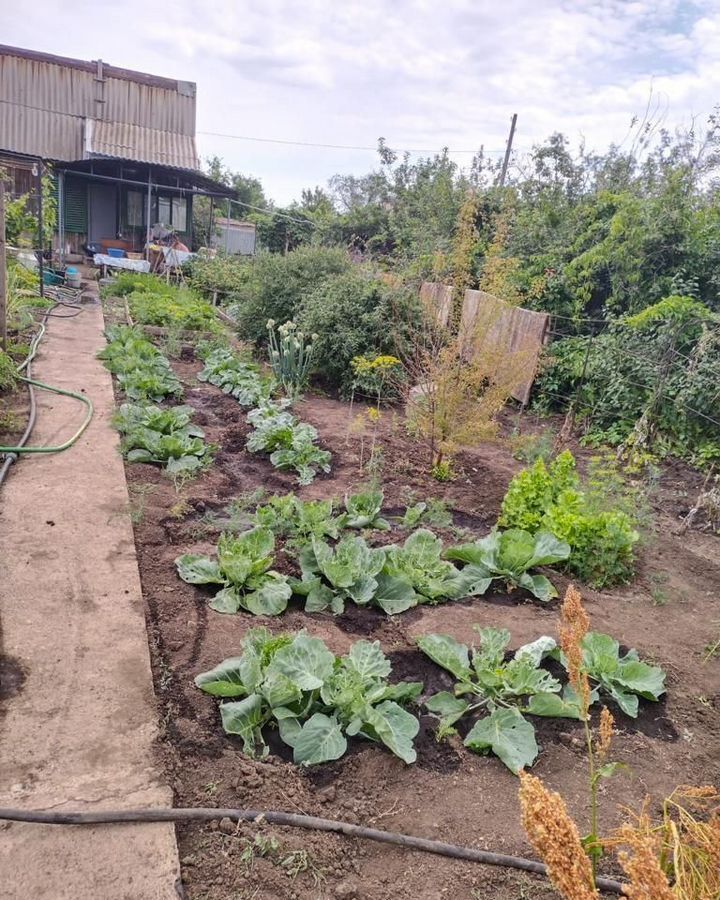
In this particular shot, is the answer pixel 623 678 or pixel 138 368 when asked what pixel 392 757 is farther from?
pixel 138 368

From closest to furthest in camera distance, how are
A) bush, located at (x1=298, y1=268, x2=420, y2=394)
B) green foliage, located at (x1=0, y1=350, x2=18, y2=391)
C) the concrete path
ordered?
the concrete path < green foliage, located at (x1=0, y1=350, x2=18, y2=391) < bush, located at (x1=298, y1=268, x2=420, y2=394)

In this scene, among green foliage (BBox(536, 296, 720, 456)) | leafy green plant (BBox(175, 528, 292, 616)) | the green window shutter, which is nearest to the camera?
leafy green plant (BBox(175, 528, 292, 616))

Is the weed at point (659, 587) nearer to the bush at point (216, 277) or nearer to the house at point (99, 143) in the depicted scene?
the bush at point (216, 277)

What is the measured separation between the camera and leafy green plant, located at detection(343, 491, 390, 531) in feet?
13.3

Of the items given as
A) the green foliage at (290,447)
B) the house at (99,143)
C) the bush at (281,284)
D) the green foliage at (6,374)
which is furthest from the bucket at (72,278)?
the green foliage at (290,447)

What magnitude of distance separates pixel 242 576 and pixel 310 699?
0.94m

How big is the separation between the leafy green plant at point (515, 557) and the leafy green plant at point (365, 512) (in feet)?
1.91

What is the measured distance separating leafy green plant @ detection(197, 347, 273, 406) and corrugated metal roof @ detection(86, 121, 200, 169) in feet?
37.5

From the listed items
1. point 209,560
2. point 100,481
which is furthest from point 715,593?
point 100,481

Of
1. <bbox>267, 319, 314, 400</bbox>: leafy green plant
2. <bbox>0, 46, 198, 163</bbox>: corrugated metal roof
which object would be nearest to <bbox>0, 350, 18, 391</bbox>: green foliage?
<bbox>267, 319, 314, 400</bbox>: leafy green plant

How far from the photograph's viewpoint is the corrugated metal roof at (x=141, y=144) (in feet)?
56.7

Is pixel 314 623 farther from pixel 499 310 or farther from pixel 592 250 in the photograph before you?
pixel 592 250

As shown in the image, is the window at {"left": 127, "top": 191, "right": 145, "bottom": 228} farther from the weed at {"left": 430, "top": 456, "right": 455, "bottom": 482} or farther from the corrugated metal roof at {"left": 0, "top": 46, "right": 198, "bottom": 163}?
the weed at {"left": 430, "top": 456, "right": 455, "bottom": 482}

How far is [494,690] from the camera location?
2.51m
